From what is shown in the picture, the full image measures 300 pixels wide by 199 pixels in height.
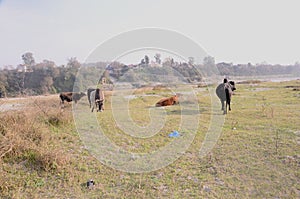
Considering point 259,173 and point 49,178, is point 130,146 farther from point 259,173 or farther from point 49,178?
point 259,173

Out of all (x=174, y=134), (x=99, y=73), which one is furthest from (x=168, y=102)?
(x=174, y=134)

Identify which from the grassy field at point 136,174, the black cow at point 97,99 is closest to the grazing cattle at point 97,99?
the black cow at point 97,99

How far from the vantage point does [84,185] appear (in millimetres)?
4035

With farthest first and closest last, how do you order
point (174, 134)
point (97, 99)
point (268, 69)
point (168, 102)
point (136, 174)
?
point (268, 69), point (168, 102), point (97, 99), point (174, 134), point (136, 174)

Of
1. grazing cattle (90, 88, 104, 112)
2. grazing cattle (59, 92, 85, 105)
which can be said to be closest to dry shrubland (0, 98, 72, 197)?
grazing cattle (90, 88, 104, 112)

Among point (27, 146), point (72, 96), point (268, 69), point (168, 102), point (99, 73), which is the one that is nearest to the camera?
point (27, 146)

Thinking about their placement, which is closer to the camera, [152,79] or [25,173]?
[25,173]

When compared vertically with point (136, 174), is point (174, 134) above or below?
above

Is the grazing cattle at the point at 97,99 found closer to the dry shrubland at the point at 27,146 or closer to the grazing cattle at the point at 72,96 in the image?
the grazing cattle at the point at 72,96

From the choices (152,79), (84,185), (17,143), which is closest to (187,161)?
(84,185)

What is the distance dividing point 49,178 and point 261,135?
5.40m

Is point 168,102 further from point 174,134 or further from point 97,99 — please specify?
point 174,134

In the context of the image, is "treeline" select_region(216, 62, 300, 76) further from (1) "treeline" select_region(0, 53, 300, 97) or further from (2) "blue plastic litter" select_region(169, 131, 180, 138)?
(2) "blue plastic litter" select_region(169, 131, 180, 138)

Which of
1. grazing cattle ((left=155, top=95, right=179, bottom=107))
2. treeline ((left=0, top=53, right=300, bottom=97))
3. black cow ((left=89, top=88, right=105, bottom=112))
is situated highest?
treeline ((left=0, top=53, right=300, bottom=97))
